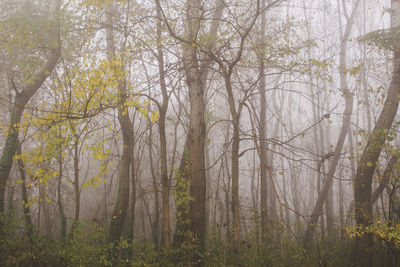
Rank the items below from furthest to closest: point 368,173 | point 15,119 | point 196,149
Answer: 1. point 15,119
2. point 368,173
3. point 196,149

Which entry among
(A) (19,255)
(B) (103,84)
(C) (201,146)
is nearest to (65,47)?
(B) (103,84)

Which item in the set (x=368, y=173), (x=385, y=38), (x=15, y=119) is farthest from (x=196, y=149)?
(x=15, y=119)

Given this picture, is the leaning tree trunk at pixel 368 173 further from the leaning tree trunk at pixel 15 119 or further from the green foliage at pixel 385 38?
the leaning tree trunk at pixel 15 119

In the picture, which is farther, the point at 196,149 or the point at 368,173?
the point at 368,173

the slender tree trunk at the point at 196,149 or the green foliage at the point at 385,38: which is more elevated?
the green foliage at the point at 385,38

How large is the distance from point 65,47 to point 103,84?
340cm

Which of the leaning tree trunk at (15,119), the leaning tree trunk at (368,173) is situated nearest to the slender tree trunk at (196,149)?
the leaning tree trunk at (368,173)

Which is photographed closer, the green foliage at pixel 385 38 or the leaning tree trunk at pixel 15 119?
the green foliage at pixel 385 38

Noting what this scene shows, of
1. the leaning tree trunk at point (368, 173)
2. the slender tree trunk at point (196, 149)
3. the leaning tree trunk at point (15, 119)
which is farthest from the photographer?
the leaning tree trunk at point (15, 119)

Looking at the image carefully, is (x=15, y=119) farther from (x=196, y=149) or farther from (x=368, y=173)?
(x=368, y=173)

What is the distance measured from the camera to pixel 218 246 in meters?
5.29

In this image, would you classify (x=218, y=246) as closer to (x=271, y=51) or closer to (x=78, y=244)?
(x=78, y=244)

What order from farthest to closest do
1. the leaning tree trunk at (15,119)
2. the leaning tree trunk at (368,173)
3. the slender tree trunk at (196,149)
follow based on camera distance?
the leaning tree trunk at (15,119)
the leaning tree trunk at (368,173)
the slender tree trunk at (196,149)

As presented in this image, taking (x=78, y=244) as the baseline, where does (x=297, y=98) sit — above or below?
above
